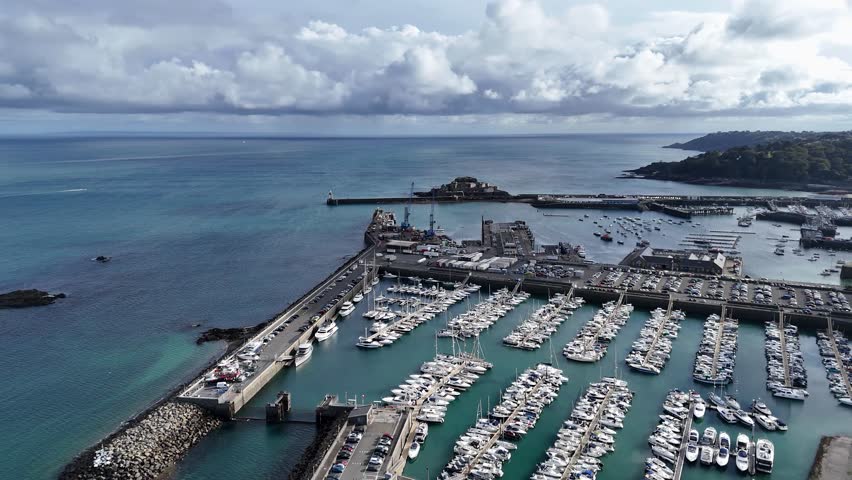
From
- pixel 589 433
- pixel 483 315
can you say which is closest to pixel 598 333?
pixel 483 315

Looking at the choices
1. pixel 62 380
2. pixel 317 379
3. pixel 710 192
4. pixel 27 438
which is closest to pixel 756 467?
pixel 317 379

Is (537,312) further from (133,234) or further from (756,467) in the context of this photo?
(133,234)

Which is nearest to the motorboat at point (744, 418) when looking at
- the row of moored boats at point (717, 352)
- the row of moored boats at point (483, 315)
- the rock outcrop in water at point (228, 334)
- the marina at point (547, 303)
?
the row of moored boats at point (717, 352)

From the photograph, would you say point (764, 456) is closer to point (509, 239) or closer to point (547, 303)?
point (547, 303)

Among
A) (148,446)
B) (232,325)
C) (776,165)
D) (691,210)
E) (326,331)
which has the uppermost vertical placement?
(776,165)

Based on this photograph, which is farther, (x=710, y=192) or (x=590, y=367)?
(x=710, y=192)

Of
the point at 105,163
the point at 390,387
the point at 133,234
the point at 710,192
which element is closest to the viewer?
the point at 390,387

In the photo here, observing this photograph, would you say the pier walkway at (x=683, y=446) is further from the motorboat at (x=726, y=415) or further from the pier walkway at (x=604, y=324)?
the pier walkway at (x=604, y=324)

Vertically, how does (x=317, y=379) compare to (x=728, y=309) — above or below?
below
